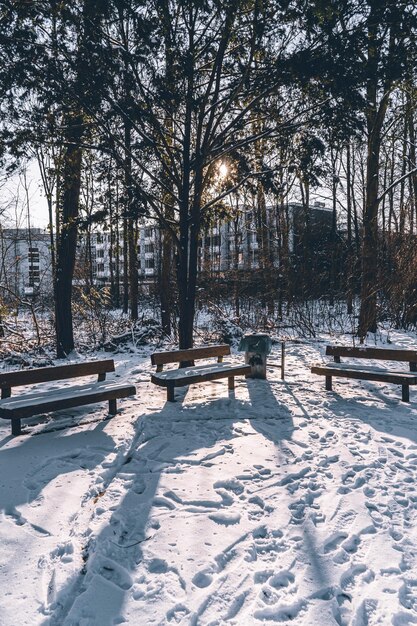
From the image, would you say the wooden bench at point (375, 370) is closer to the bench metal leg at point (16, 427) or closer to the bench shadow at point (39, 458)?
the bench shadow at point (39, 458)

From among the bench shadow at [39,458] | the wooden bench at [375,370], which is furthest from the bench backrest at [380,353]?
the bench shadow at [39,458]

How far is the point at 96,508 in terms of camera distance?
3900 mm

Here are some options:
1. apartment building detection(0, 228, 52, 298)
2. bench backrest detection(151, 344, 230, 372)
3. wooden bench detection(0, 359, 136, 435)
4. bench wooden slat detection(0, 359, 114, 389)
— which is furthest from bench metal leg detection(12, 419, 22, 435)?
apartment building detection(0, 228, 52, 298)

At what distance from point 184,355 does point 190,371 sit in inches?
24.9

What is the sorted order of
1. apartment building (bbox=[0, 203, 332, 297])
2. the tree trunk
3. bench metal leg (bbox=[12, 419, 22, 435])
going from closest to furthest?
bench metal leg (bbox=[12, 419, 22, 435]), the tree trunk, apartment building (bbox=[0, 203, 332, 297])

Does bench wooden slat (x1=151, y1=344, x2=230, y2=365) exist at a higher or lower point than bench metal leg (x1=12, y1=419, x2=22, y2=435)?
higher

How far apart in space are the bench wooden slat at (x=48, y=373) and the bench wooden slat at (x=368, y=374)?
373cm

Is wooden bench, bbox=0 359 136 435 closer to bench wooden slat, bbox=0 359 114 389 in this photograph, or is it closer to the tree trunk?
bench wooden slat, bbox=0 359 114 389

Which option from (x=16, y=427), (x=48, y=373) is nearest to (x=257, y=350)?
(x=48, y=373)

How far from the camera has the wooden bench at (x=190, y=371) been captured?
7.13m

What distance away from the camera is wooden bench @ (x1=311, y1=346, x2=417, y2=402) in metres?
7.23

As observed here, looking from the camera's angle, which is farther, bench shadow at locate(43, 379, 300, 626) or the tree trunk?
the tree trunk

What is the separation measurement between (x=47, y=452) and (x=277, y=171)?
777 cm

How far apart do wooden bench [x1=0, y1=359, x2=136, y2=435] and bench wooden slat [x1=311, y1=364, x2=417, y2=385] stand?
11.3 feet
